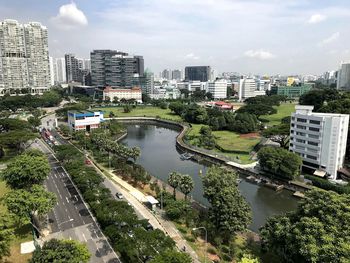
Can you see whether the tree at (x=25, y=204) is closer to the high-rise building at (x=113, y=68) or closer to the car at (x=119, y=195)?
the car at (x=119, y=195)

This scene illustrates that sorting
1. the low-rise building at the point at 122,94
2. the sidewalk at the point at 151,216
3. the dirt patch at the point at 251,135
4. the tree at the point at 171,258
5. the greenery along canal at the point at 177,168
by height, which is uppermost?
the low-rise building at the point at 122,94

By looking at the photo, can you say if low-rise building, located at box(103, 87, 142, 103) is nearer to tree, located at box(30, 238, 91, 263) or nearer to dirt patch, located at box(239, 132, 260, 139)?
dirt patch, located at box(239, 132, 260, 139)

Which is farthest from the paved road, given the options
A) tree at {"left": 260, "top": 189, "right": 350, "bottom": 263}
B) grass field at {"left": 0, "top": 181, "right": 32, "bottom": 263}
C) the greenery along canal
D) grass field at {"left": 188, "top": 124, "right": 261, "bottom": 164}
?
grass field at {"left": 188, "top": 124, "right": 261, "bottom": 164}

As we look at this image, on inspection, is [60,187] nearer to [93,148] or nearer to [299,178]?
[93,148]

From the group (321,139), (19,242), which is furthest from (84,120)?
(321,139)

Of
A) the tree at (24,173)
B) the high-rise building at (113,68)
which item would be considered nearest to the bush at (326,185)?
the tree at (24,173)

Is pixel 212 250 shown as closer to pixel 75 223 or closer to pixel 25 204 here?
pixel 75 223
